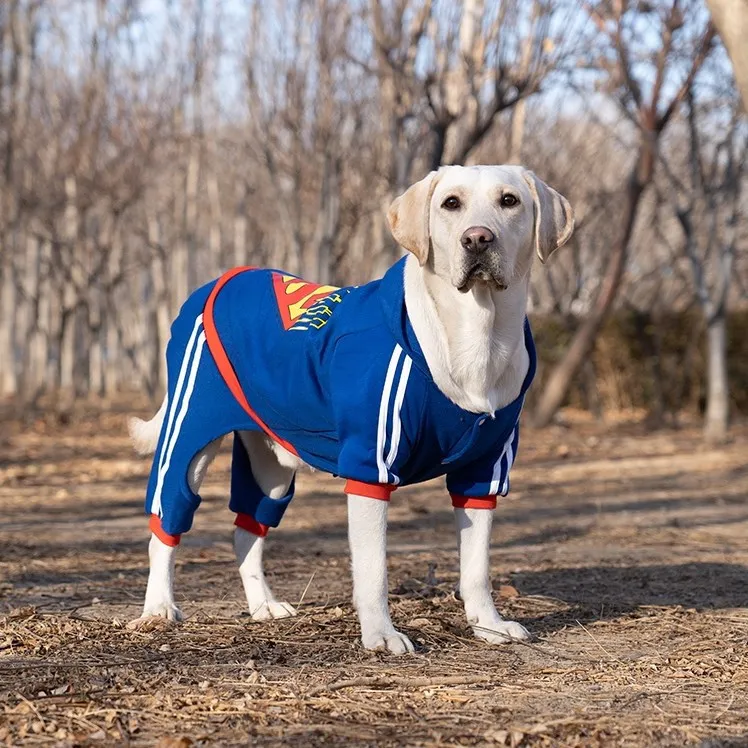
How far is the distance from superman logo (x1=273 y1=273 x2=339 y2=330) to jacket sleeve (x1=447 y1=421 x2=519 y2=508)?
2.82 feet

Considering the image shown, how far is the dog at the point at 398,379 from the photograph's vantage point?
13.6 feet

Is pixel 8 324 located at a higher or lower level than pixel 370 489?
higher

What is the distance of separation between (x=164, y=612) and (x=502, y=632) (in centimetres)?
133

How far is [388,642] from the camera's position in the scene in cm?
416

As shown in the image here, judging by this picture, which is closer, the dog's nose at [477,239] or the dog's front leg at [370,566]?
the dog's nose at [477,239]

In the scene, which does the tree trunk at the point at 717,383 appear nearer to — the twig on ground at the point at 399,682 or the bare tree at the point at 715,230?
the bare tree at the point at 715,230

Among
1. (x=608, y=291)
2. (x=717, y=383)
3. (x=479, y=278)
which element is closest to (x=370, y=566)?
(x=479, y=278)

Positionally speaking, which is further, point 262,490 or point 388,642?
point 262,490

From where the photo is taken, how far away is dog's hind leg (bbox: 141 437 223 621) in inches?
A: 187

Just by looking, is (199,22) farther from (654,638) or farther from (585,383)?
(654,638)

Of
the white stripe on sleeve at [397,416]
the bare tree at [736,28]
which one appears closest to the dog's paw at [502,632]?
the white stripe on sleeve at [397,416]

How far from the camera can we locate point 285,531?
319 inches

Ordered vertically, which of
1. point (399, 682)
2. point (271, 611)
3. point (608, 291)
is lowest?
point (271, 611)

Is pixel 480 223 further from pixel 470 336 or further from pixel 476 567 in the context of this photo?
pixel 476 567
